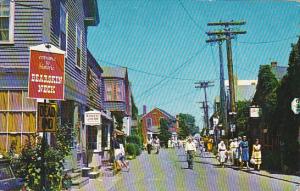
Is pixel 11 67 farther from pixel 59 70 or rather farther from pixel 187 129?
pixel 187 129

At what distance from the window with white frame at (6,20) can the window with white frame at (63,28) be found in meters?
1.65

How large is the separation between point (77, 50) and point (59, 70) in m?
9.45

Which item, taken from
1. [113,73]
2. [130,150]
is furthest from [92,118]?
[130,150]

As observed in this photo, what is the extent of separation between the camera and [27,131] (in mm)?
12844

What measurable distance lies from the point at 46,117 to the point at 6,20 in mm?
5508

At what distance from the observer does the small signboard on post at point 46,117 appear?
811 centimetres

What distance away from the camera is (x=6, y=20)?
12.9 meters

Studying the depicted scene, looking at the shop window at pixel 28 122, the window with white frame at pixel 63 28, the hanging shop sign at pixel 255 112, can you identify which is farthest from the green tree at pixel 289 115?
the shop window at pixel 28 122

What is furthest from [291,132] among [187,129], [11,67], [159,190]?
[187,129]

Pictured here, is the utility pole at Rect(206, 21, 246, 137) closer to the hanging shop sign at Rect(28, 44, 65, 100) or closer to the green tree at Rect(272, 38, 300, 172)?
the green tree at Rect(272, 38, 300, 172)

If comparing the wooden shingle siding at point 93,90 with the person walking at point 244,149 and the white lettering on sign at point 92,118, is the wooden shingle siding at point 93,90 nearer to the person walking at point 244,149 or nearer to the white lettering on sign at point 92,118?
the white lettering on sign at point 92,118

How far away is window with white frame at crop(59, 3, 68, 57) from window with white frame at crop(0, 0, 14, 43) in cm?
165

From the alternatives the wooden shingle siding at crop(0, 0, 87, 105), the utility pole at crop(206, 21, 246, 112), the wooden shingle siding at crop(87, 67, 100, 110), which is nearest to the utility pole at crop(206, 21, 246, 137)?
the utility pole at crop(206, 21, 246, 112)

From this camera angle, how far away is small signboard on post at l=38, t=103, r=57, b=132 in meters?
8.11
